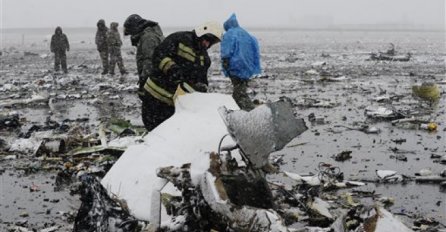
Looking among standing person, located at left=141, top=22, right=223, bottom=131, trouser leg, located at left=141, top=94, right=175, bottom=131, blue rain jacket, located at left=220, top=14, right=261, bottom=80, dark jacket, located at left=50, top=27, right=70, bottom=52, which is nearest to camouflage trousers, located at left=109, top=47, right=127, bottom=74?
dark jacket, located at left=50, top=27, right=70, bottom=52

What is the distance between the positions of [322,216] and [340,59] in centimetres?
1924

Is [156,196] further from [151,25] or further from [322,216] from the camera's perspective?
[151,25]

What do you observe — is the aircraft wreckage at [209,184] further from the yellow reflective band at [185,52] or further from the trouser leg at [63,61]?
the trouser leg at [63,61]

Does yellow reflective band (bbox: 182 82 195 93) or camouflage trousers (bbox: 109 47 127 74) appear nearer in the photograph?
yellow reflective band (bbox: 182 82 195 93)

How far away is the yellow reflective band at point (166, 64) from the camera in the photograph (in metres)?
5.51

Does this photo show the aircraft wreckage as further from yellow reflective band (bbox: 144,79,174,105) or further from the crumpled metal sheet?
yellow reflective band (bbox: 144,79,174,105)

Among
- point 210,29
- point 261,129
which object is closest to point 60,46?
point 210,29

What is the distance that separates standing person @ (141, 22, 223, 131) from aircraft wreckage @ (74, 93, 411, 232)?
45.4 inches

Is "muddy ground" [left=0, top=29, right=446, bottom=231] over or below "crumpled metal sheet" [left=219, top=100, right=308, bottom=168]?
below

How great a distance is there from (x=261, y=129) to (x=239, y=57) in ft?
14.8

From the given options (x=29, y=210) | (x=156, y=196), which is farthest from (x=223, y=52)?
(x=156, y=196)

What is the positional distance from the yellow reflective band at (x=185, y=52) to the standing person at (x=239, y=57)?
2379 mm

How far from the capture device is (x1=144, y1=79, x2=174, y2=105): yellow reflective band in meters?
5.73

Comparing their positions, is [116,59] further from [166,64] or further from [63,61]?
[166,64]
